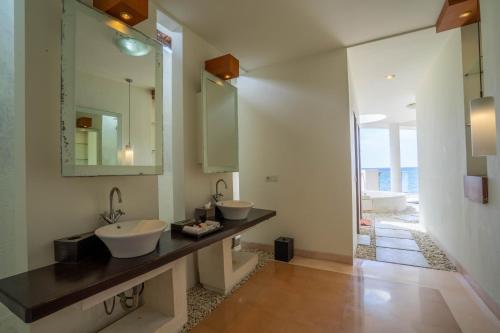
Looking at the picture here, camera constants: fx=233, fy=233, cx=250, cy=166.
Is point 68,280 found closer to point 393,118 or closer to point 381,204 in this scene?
point 381,204

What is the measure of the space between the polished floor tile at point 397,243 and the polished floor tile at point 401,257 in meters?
0.16

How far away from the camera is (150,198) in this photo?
2.02 metres

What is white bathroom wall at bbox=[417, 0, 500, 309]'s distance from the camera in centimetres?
184

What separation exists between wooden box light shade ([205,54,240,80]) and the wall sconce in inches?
90.4

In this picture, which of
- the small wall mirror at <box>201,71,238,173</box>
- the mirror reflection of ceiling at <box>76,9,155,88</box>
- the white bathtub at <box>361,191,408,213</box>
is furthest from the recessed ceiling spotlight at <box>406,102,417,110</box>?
the mirror reflection of ceiling at <box>76,9,155,88</box>

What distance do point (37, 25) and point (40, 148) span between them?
73 cm

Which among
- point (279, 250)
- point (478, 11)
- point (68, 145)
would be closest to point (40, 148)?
point (68, 145)

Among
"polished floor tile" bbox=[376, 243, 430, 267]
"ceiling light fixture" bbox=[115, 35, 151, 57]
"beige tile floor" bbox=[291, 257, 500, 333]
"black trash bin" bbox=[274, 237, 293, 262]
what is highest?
"ceiling light fixture" bbox=[115, 35, 151, 57]

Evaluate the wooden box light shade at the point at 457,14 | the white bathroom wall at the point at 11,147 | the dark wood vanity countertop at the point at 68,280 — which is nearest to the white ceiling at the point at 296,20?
the wooden box light shade at the point at 457,14

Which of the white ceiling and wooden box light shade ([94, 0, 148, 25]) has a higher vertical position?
the white ceiling

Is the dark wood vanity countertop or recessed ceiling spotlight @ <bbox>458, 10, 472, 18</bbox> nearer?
the dark wood vanity countertop

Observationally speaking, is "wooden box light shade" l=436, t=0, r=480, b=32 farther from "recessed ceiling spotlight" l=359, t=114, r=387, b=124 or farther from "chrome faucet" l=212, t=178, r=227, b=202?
"recessed ceiling spotlight" l=359, t=114, r=387, b=124

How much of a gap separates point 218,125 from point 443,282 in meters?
2.99

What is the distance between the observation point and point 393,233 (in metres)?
4.24
